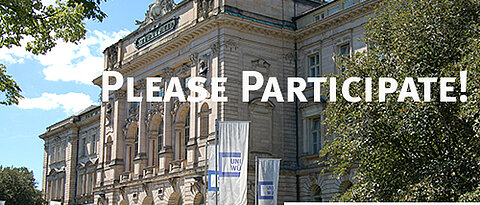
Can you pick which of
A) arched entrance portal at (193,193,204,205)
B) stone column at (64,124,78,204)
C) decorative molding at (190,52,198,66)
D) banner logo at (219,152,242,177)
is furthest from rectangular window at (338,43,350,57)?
stone column at (64,124,78,204)

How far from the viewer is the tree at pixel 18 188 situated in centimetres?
6694

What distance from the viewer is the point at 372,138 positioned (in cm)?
2353

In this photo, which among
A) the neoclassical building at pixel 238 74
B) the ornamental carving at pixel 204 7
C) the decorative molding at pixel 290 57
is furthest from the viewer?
the decorative molding at pixel 290 57

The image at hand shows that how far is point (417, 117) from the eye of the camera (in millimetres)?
22062

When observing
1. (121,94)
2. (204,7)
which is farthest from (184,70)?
(121,94)

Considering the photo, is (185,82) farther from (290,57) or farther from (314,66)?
(314,66)

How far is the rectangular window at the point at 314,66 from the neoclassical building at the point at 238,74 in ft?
0.20

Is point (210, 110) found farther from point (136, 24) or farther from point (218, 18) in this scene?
point (136, 24)

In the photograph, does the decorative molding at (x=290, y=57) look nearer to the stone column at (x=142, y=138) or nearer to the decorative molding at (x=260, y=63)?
the decorative molding at (x=260, y=63)

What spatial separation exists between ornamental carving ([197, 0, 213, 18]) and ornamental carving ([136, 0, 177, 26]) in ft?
16.3

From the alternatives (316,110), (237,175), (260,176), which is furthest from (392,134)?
(316,110)

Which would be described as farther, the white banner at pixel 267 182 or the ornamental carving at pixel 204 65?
the ornamental carving at pixel 204 65

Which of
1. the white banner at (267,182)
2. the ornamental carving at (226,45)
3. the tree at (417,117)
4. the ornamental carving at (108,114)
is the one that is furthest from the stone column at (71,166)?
the tree at (417,117)

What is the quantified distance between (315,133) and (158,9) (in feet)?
50.3
